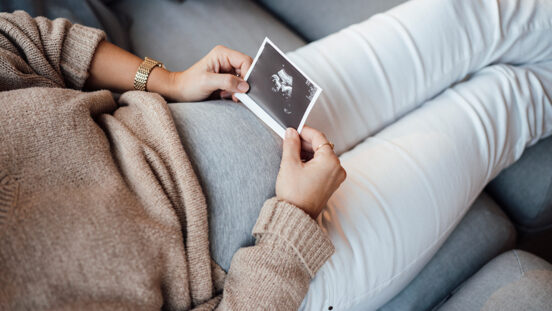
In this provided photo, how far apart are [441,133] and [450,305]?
414 millimetres

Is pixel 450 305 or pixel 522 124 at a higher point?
pixel 522 124

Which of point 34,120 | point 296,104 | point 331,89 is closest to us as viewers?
point 34,120

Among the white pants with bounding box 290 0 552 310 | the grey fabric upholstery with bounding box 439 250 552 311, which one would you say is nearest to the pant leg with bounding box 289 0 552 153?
the white pants with bounding box 290 0 552 310

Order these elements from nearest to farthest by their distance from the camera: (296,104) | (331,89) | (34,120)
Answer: (34,120)
(296,104)
(331,89)

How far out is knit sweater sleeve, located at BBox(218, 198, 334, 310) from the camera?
A: 538 mm

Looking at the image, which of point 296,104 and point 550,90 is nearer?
point 296,104

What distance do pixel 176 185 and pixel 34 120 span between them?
0.23 m

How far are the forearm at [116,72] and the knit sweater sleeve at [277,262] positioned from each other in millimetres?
419

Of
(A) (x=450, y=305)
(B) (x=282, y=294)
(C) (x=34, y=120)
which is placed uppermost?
(C) (x=34, y=120)

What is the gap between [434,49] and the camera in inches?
33.1

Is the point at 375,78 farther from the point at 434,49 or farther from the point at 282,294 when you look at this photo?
the point at 282,294

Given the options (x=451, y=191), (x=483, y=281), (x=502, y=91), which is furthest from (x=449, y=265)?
(x=502, y=91)

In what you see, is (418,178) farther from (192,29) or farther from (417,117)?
(192,29)

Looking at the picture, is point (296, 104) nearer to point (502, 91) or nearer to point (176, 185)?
point (176, 185)
